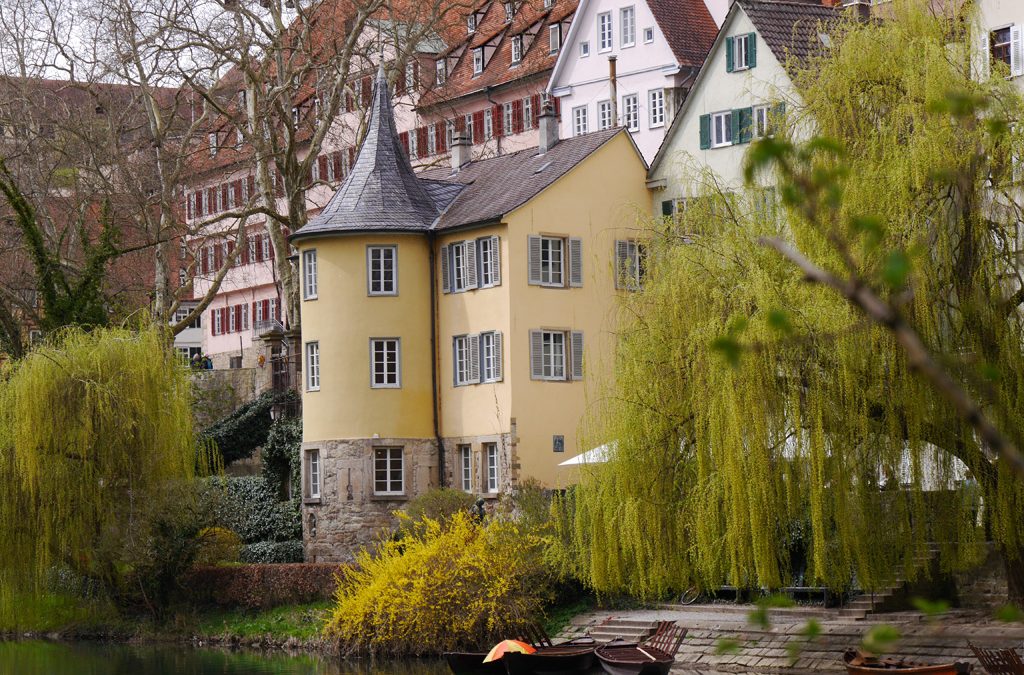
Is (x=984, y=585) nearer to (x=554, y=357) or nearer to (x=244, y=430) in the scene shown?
(x=554, y=357)

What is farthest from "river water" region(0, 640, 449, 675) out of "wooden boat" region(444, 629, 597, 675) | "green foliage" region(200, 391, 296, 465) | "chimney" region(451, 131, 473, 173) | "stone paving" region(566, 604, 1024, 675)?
"chimney" region(451, 131, 473, 173)

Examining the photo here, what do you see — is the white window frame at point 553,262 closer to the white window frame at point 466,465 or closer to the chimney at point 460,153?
the white window frame at point 466,465

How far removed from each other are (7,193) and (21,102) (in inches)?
274

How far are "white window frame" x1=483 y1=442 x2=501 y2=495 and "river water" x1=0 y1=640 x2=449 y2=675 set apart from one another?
7038mm

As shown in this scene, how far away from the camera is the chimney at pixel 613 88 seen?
4906 cm

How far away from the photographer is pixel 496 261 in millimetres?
39719

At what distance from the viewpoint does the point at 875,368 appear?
22.5 m

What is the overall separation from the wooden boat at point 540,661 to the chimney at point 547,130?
17.2 metres

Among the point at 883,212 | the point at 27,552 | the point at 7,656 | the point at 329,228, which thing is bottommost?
the point at 7,656

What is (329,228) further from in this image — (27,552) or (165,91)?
(165,91)

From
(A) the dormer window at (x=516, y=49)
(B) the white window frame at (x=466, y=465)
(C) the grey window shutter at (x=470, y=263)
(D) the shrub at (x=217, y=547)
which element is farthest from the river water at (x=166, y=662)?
(A) the dormer window at (x=516, y=49)

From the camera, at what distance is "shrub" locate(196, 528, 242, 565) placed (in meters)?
39.6

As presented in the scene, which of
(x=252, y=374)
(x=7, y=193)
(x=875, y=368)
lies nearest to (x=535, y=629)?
(x=875, y=368)

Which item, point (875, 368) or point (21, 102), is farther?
point (21, 102)
